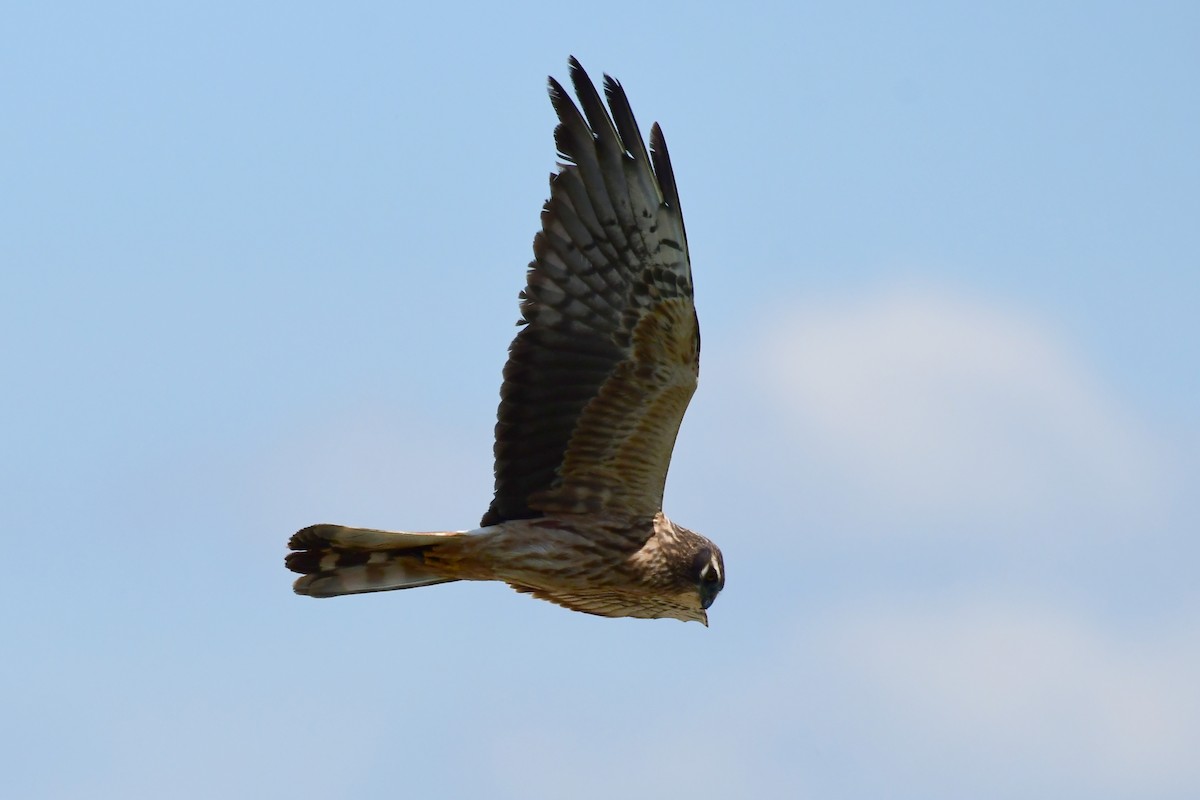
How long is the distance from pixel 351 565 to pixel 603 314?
1.98m

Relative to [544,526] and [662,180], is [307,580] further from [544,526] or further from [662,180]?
[662,180]

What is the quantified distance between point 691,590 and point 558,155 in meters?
2.49

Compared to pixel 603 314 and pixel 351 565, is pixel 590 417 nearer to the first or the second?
pixel 603 314

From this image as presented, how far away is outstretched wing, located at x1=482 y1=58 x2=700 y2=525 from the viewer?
13461 mm

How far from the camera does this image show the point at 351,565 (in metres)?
14.0

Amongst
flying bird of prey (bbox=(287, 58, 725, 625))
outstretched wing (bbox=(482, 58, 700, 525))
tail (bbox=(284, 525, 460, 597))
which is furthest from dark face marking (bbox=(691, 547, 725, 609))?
tail (bbox=(284, 525, 460, 597))

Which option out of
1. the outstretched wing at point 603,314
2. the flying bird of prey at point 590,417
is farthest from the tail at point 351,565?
the outstretched wing at point 603,314

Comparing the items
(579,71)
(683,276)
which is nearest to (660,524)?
(683,276)

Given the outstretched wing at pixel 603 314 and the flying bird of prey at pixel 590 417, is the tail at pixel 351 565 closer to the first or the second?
the flying bird of prey at pixel 590 417

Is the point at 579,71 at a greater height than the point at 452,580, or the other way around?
the point at 579,71

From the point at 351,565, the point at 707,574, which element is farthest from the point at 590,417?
the point at 351,565

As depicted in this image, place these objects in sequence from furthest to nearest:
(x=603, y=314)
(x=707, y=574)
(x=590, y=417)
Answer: (x=707, y=574)
(x=590, y=417)
(x=603, y=314)

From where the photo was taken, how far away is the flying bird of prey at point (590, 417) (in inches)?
532

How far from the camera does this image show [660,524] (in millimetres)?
14070
